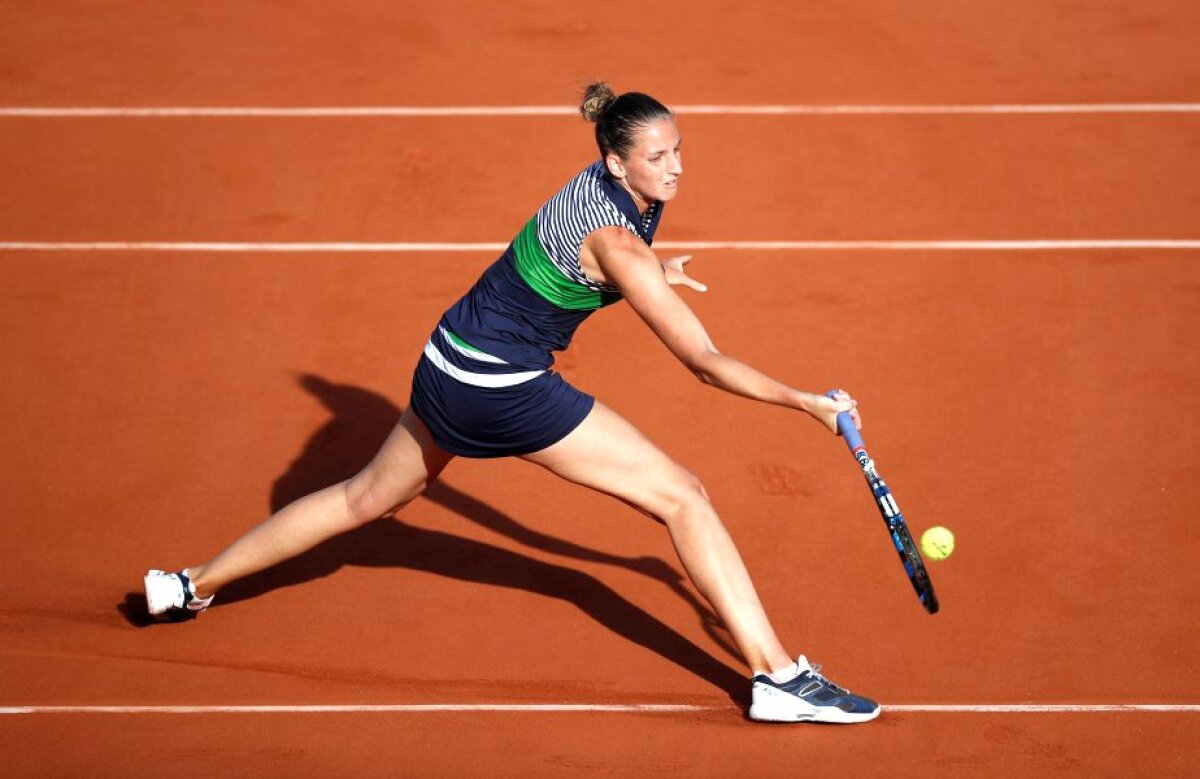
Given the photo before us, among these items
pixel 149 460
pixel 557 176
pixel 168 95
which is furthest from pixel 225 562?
pixel 168 95

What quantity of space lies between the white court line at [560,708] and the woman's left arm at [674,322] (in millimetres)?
1332

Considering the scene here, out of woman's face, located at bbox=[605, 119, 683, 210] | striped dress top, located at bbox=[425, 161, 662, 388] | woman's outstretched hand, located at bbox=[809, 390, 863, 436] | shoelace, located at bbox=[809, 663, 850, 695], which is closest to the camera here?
woman's outstretched hand, located at bbox=[809, 390, 863, 436]

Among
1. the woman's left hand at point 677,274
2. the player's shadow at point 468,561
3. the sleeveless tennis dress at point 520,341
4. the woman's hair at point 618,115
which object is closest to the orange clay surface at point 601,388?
the player's shadow at point 468,561

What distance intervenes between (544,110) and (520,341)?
16.3ft

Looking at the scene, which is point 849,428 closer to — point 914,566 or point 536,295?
point 914,566

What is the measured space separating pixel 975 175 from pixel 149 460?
16.7ft

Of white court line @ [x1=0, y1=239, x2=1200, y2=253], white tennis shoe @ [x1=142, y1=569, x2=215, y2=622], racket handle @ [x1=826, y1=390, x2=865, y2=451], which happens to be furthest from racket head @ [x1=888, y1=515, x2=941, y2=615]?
white court line @ [x1=0, y1=239, x2=1200, y2=253]

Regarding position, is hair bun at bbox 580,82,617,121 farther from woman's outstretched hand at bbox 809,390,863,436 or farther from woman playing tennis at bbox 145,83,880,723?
woman's outstretched hand at bbox 809,390,863,436

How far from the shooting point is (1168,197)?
9141 mm

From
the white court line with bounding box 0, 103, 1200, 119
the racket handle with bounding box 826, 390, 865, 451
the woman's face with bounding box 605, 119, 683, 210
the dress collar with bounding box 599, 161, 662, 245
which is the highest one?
the white court line with bounding box 0, 103, 1200, 119

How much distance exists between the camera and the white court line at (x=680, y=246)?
346 inches

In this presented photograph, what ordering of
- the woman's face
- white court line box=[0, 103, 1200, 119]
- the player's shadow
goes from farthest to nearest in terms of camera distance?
white court line box=[0, 103, 1200, 119] → the player's shadow → the woman's face

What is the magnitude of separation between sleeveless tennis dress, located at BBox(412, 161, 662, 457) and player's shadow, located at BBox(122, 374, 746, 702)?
1.18 meters

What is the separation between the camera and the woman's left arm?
4.99 meters
